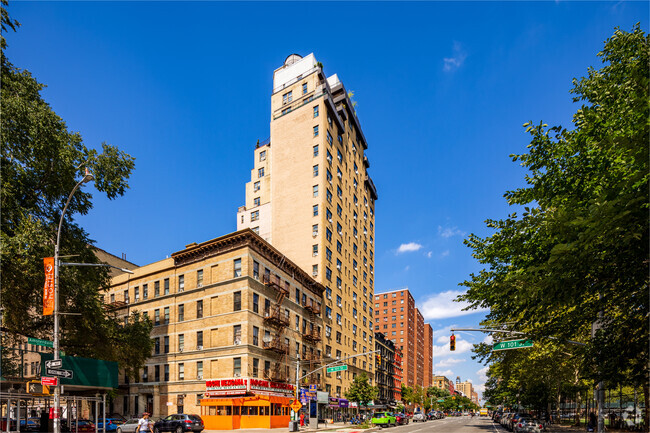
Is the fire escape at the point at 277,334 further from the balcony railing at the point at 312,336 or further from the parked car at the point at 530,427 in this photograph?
the parked car at the point at 530,427

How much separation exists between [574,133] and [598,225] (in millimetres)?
10077

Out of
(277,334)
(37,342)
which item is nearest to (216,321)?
(277,334)

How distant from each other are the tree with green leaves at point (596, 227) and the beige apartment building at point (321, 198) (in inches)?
Answer: 1558

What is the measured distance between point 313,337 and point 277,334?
319 inches

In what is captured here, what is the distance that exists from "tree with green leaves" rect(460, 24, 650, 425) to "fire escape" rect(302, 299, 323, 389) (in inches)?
1311

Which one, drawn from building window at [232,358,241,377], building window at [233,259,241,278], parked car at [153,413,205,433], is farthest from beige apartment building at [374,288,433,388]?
parked car at [153,413,205,433]

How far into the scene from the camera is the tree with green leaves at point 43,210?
23328mm

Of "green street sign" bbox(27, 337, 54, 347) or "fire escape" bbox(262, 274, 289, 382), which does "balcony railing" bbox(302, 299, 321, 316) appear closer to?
"fire escape" bbox(262, 274, 289, 382)

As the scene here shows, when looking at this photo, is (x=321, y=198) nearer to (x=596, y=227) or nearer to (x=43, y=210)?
(x=43, y=210)

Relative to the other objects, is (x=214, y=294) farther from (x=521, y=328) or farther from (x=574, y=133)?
(x=574, y=133)

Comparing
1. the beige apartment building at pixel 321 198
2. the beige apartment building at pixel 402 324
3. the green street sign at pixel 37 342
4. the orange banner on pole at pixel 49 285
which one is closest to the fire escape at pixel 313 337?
the beige apartment building at pixel 321 198

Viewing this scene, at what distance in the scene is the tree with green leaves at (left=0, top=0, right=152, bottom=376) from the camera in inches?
918

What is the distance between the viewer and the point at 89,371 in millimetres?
21641

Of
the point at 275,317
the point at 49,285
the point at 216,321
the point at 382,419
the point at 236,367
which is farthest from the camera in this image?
the point at 382,419
